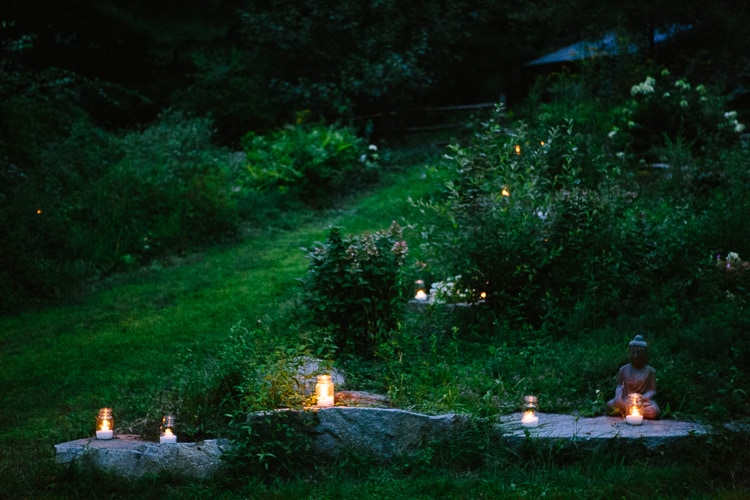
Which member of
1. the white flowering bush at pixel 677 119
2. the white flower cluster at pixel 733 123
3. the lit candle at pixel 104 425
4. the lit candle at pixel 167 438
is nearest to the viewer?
the lit candle at pixel 167 438

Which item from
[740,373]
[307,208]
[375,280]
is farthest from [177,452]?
[307,208]

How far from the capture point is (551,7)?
51.4 ft

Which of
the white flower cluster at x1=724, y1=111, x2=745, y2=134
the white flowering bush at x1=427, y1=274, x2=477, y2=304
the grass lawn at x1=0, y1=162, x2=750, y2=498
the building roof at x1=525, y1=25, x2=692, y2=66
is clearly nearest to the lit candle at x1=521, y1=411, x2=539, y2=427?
the grass lawn at x1=0, y1=162, x2=750, y2=498

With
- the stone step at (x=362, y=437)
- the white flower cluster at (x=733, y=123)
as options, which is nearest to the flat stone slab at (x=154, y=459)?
the stone step at (x=362, y=437)

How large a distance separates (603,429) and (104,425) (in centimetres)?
322

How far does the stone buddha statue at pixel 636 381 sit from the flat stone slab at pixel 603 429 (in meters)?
0.09

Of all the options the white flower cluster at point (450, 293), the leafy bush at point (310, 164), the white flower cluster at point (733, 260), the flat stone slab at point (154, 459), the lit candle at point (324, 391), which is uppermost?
the leafy bush at point (310, 164)

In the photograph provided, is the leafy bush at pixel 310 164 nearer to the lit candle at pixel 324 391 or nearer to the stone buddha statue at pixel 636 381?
the lit candle at pixel 324 391

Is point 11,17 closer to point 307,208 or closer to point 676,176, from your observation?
point 307,208

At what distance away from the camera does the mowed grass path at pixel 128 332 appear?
5.49m

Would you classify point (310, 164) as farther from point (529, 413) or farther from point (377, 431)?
point (529, 413)

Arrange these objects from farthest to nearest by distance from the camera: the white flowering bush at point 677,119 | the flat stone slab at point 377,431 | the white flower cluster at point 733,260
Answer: the white flowering bush at point 677,119
the white flower cluster at point 733,260
the flat stone slab at point 377,431

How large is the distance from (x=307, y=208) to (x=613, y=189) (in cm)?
606

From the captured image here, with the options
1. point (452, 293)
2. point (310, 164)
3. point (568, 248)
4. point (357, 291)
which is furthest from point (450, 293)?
point (310, 164)
